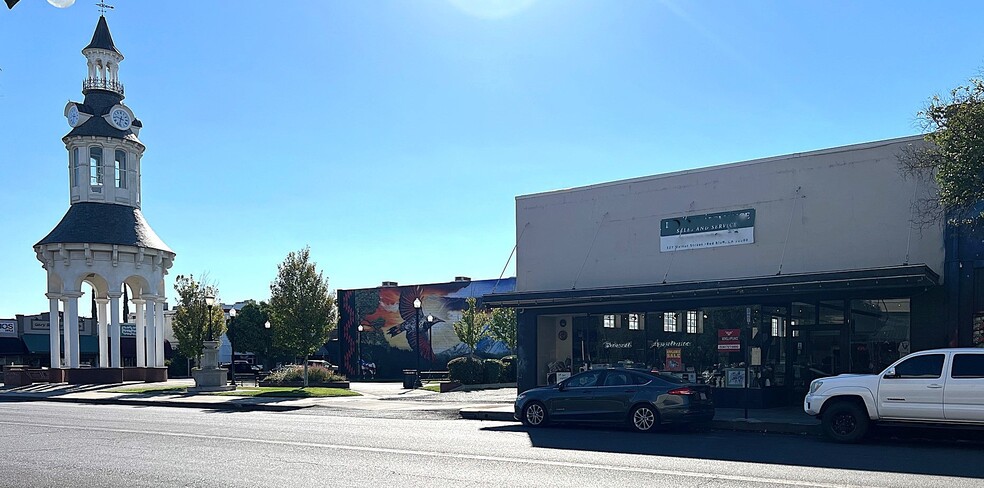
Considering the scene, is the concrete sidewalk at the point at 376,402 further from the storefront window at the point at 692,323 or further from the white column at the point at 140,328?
the white column at the point at 140,328

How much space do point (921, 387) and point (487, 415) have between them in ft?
33.0

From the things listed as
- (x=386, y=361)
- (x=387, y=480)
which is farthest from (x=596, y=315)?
(x=386, y=361)

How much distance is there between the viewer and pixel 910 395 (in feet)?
45.0

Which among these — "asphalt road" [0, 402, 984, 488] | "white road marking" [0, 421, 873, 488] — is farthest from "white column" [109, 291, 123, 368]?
"white road marking" [0, 421, 873, 488]

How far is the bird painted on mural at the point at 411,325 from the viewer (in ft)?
177

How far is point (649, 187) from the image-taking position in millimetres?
22922

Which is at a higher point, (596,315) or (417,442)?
(596,315)

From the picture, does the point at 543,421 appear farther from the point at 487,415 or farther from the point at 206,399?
the point at 206,399

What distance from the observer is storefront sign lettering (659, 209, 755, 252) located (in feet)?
69.2

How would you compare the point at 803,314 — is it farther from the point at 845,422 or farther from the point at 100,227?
the point at 100,227

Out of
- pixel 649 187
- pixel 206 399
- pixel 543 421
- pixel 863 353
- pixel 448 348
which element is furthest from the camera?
pixel 448 348

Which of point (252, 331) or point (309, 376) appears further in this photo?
point (252, 331)

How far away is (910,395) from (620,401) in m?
5.28

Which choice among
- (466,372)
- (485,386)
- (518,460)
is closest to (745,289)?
(518,460)
